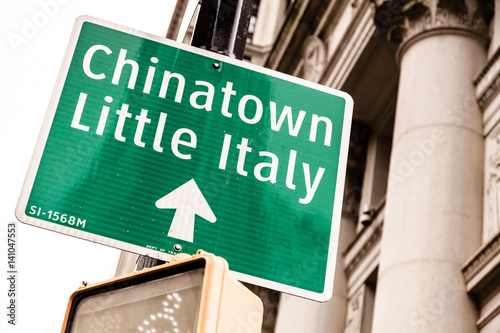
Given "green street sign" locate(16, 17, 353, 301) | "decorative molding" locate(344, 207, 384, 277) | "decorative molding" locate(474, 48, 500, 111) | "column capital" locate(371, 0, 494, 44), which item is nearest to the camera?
"green street sign" locate(16, 17, 353, 301)

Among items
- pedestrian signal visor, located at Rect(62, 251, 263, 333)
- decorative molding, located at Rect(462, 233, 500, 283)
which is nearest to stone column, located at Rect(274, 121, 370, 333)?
decorative molding, located at Rect(462, 233, 500, 283)

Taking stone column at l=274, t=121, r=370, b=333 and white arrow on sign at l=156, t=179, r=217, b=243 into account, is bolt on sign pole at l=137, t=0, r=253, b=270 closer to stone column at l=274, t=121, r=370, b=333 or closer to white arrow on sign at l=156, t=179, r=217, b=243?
white arrow on sign at l=156, t=179, r=217, b=243

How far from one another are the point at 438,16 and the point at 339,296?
239 inches

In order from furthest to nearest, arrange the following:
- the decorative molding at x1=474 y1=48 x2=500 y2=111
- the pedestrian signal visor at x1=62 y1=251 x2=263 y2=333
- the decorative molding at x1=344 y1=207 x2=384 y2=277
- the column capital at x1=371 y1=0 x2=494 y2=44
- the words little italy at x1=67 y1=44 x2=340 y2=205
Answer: the decorative molding at x1=344 y1=207 x2=384 y2=277 → the column capital at x1=371 y1=0 x2=494 y2=44 → the decorative molding at x1=474 y1=48 x2=500 y2=111 → the words little italy at x1=67 y1=44 x2=340 y2=205 → the pedestrian signal visor at x1=62 y1=251 x2=263 y2=333

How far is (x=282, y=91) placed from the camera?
353 centimetres

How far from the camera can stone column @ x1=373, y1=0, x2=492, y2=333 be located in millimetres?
10070

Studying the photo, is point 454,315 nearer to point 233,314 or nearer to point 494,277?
point 494,277

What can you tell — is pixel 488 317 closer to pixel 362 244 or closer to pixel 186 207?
pixel 362 244

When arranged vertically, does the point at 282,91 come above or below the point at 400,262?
below

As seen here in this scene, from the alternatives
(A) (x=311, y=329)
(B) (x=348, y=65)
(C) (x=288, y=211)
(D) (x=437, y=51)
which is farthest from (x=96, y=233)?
(B) (x=348, y=65)

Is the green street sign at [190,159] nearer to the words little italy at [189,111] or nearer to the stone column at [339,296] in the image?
the words little italy at [189,111]

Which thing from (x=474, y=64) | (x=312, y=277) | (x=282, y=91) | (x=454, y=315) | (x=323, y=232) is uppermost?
(x=474, y=64)

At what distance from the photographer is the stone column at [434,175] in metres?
10.1

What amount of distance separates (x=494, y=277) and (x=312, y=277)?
299 inches
